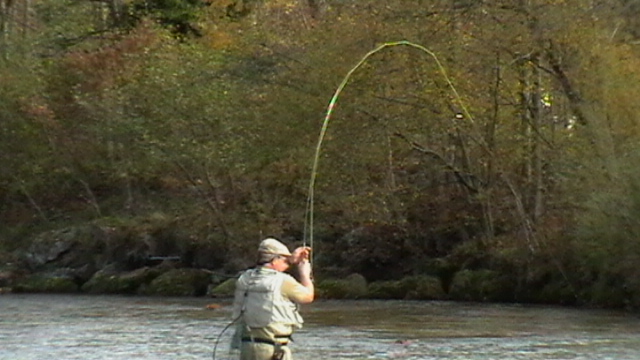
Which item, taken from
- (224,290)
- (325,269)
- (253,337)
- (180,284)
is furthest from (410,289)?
(253,337)

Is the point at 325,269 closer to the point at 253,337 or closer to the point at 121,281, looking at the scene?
the point at 121,281

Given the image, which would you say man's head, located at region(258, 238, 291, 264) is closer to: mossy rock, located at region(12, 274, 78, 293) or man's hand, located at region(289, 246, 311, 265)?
man's hand, located at region(289, 246, 311, 265)

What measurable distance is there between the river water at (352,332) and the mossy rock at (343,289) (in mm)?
1257

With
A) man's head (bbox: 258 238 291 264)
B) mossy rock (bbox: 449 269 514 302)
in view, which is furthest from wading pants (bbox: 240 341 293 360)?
mossy rock (bbox: 449 269 514 302)

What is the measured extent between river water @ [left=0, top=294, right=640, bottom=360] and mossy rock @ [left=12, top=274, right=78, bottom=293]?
6.26 m

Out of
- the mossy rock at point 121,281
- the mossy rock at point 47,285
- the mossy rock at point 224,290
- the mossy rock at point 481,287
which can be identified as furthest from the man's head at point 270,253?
the mossy rock at point 47,285

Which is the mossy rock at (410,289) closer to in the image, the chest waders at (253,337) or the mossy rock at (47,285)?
the mossy rock at (47,285)

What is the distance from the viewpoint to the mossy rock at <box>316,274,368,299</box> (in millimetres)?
29203

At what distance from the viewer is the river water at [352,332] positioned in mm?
17547

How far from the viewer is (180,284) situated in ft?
106

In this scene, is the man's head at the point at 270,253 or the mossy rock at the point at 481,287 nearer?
the man's head at the point at 270,253

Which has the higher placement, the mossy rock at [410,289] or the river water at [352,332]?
the mossy rock at [410,289]

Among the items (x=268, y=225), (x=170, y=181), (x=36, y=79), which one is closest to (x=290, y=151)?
(x=268, y=225)

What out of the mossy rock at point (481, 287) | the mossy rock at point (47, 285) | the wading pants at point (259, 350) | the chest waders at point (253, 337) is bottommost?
the wading pants at point (259, 350)
